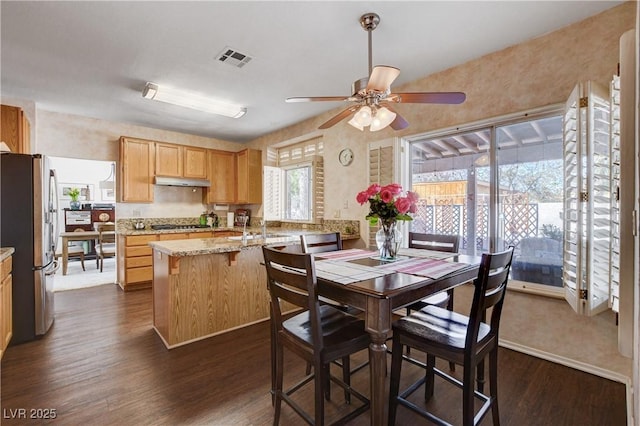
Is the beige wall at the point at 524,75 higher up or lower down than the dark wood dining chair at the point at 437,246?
higher up

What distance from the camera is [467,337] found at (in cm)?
132

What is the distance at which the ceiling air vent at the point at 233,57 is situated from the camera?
258cm

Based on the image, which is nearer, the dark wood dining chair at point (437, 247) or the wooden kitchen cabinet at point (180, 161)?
the dark wood dining chair at point (437, 247)

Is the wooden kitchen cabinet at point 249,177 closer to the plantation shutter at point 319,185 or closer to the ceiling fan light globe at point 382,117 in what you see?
the plantation shutter at point 319,185

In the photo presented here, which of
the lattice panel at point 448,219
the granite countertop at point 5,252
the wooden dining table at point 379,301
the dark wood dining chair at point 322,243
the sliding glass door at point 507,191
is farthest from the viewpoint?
the lattice panel at point 448,219

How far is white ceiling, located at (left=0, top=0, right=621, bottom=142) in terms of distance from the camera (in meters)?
2.04

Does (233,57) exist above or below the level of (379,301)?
above

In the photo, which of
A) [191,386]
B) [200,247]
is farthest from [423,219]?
[191,386]

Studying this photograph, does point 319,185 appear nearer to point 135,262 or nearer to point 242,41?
point 242,41

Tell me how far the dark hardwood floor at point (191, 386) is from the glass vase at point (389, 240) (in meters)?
0.90

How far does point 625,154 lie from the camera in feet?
4.13

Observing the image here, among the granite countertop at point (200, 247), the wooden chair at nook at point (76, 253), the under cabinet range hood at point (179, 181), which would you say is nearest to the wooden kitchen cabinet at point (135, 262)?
the under cabinet range hood at point (179, 181)

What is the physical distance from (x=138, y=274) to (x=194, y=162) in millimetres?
2050

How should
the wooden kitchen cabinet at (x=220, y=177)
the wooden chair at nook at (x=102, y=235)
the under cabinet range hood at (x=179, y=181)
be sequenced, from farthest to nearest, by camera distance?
the wooden chair at nook at (x=102, y=235) → the wooden kitchen cabinet at (x=220, y=177) → the under cabinet range hood at (x=179, y=181)
